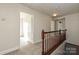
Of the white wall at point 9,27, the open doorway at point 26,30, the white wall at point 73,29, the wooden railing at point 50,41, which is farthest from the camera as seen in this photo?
the open doorway at point 26,30

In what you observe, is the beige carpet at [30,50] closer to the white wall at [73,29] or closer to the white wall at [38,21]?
the white wall at [38,21]

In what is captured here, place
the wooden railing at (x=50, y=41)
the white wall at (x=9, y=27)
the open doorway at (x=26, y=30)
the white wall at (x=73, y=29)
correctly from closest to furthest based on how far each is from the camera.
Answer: the white wall at (x=9, y=27), the wooden railing at (x=50, y=41), the white wall at (x=73, y=29), the open doorway at (x=26, y=30)

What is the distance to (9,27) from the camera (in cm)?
304

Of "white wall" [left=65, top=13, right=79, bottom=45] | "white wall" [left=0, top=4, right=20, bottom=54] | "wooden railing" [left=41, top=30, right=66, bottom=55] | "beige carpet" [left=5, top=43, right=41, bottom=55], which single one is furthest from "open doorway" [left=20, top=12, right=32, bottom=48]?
"white wall" [left=65, top=13, right=79, bottom=45]

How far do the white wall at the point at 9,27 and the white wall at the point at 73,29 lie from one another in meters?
1.80

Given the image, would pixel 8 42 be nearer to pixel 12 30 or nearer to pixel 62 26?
pixel 12 30

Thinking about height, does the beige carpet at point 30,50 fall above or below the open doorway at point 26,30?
below

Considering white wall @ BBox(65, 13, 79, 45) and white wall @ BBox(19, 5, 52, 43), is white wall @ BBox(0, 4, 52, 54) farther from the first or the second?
white wall @ BBox(65, 13, 79, 45)

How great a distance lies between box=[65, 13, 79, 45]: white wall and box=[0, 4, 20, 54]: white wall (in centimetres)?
180

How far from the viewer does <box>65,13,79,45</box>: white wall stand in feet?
11.5

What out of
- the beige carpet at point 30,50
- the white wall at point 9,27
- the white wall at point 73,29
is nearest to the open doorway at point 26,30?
the beige carpet at point 30,50

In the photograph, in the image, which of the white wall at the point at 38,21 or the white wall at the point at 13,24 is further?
the white wall at the point at 38,21

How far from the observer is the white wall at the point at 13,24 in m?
2.85

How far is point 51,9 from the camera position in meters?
2.94
